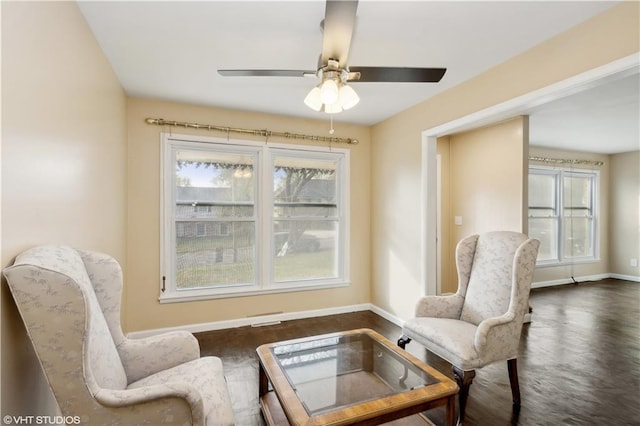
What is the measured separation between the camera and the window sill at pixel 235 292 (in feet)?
10.7

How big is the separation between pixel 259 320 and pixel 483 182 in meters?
3.45

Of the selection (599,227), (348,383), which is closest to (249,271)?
(348,383)

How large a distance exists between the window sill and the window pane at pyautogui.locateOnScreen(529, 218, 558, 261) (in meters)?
3.92

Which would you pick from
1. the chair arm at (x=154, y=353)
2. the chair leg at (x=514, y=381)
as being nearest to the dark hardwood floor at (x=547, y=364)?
the chair leg at (x=514, y=381)

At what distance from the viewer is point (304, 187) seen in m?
3.91

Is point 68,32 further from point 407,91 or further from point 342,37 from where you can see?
point 407,91

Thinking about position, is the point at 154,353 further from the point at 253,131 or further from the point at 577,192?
the point at 577,192

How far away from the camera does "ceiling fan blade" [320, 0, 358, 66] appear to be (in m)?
1.29

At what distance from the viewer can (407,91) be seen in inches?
117

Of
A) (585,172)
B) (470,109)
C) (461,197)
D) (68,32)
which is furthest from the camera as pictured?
(585,172)

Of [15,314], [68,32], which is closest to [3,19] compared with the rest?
[68,32]

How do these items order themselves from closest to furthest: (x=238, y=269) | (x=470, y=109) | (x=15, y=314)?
(x=15, y=314)
(x=470, y=109)
(x=238, y=269)

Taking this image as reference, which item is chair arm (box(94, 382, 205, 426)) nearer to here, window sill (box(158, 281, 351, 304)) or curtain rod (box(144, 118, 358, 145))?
window sill (box(158, 281, 351, 304))

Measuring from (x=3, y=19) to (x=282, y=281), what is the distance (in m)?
3.20
